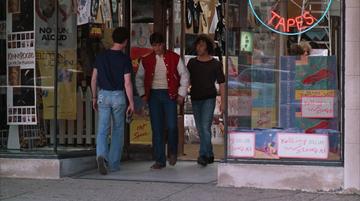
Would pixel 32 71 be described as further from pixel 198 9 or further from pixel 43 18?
pixel 198 9

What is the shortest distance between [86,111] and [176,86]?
61.5 inches

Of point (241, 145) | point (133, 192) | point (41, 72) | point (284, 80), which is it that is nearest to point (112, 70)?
point (41, 72)

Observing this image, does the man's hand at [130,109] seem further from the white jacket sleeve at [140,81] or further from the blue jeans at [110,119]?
the white jacket sleeve at [140,81]

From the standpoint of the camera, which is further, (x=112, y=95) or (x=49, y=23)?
(x=49, y=23)

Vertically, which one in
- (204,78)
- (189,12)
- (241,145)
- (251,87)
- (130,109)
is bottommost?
(241,145)

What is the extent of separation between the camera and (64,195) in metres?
7.37

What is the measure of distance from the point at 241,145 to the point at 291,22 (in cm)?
152

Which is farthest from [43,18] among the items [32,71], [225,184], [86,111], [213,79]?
[225,184]

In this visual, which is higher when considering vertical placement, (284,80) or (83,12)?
(83,12)

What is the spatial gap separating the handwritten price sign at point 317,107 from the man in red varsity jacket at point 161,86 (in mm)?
1728

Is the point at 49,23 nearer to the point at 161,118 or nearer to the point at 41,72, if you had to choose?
the point at 41,72

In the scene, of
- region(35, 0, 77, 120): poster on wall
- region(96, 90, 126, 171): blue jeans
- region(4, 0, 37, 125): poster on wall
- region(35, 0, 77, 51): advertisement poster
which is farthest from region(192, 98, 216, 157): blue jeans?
region(4, 0, 37, 125): poster on wall

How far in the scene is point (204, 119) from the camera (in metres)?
8.75

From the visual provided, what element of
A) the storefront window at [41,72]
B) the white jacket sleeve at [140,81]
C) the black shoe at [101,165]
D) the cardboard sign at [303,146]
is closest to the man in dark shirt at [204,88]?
the white jacket sleeve at [140,81]
